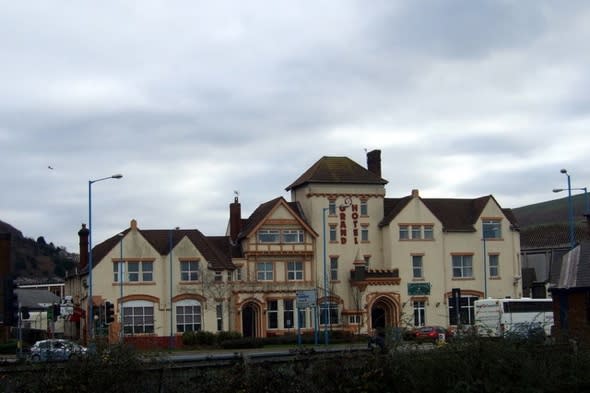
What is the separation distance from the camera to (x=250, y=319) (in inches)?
3004

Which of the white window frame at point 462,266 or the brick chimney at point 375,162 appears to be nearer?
the white window frame at point 462,266

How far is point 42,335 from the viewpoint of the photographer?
74312mm

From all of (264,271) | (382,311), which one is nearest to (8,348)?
(264,271)

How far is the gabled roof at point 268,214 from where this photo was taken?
251ft

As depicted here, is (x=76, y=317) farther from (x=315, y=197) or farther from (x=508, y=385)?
(x=508, y=385)

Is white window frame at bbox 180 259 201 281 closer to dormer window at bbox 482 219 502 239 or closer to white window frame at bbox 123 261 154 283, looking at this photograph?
white window frame at bbox 123 261 154 283

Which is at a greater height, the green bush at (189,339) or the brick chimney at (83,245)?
the brick chimney at (83,245)

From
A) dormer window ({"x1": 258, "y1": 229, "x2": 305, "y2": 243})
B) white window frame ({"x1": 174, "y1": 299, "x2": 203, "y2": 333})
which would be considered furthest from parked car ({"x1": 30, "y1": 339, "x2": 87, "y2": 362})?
dormer window ({"x1": 258, "y1": 229, "x2": 305, "y2": 243})

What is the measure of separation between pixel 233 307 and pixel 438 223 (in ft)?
64.4

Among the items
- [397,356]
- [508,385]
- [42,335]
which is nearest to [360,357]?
[397,356]

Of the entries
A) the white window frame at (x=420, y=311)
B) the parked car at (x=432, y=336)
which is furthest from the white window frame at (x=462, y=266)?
the parked car at (x=432, y=336)

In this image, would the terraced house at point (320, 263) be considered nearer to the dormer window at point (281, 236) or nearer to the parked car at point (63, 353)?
the dormer window at point (281, 236)

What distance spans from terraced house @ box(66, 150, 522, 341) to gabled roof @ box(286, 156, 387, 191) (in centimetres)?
11

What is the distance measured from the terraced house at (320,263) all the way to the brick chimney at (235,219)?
0.28 feet
